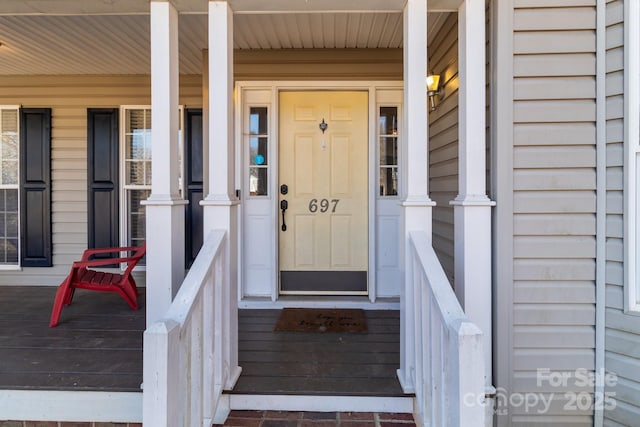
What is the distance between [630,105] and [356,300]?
2.37m

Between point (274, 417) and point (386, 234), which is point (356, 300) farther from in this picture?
point (274, 417)

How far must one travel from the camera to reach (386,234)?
3.59 meters

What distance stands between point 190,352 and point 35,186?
3593mm

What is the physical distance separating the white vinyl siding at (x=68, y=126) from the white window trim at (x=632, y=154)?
3465 mm

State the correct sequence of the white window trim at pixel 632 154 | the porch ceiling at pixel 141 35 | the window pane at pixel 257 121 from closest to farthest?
the white window trim at pixel 632 154 < the porch ceiling at pixel 141 35 < the window pane at pixel 257 121

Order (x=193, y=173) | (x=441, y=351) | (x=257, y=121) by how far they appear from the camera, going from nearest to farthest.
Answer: (x=441, y=351) → (x=257, y=121) → (x=193, y=173)

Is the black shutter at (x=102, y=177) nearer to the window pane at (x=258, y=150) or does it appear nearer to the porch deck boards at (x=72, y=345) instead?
the porch deck boards at (x=72, y=345)

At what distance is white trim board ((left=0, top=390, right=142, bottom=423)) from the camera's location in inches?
75.7

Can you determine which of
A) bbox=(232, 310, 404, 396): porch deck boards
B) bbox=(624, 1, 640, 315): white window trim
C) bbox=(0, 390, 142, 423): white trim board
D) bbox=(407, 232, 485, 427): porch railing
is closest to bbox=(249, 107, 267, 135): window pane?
bbox=(232, 310, 404, 396): porch deck boards

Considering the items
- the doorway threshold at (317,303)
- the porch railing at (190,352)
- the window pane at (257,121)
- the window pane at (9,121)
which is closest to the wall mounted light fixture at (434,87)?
the window pane at (257,121)

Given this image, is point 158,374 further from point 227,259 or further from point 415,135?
point 415,135

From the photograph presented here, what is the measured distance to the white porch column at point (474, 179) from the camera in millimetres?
1968

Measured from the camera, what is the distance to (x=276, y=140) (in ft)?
11.6

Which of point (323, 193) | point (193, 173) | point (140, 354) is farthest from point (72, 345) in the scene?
point (323, 193)
